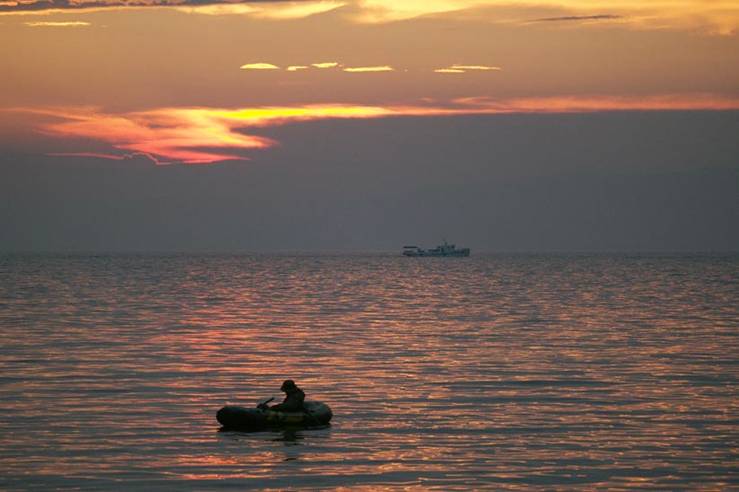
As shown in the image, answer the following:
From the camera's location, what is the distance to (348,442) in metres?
27.8

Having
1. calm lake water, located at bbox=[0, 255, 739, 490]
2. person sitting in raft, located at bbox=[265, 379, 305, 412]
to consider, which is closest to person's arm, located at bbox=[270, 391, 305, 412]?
person sitting in raft, located at bbox=[265, 379, 305, 412]

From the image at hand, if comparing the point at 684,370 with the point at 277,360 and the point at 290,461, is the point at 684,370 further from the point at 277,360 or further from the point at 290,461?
the point at 290,461

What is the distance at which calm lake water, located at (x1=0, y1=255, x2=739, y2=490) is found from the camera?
2456cm

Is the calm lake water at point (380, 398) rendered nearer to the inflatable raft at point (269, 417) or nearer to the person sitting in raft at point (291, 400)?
the inflatable raft at point (269, 417)

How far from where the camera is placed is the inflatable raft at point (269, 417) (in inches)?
1147

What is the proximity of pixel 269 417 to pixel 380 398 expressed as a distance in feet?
18.9

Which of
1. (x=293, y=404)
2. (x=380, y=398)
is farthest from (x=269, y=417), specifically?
(x=380, y=398)

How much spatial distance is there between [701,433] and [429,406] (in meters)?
7.58

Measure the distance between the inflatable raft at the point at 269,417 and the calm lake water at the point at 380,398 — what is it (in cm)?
39

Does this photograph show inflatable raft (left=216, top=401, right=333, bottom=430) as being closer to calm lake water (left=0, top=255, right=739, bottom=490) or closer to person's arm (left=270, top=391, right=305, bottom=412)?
person's arm (left=270, top=391, right=305, bottom=412)

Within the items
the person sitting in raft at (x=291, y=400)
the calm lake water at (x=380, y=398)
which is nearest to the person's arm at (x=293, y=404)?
the person sitting in raft at (x=291, y=400)

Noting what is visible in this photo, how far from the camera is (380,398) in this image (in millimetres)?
34750

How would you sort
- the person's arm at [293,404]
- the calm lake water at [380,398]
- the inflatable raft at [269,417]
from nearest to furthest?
1. the calm lake water at [380,398]
2. the inflatable raft at [269,417]
3. the person's arm at [293,404]

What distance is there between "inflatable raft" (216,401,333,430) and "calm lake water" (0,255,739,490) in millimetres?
395
